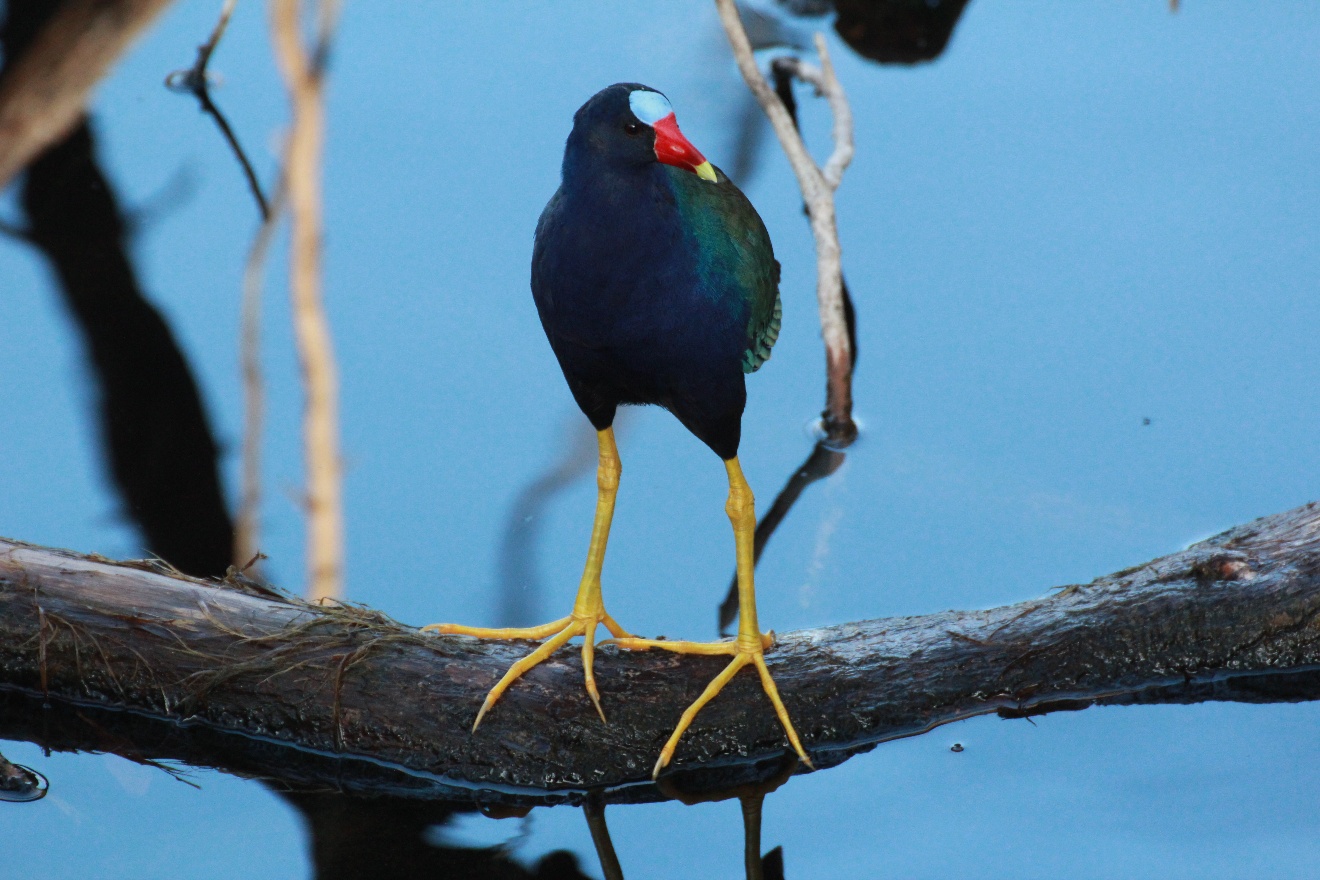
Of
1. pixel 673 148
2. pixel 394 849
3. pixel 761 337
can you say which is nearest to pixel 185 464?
pixel 394 849

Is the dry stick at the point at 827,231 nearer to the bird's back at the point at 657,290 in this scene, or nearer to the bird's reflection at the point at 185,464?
the bird's reflection at the point at 185,464

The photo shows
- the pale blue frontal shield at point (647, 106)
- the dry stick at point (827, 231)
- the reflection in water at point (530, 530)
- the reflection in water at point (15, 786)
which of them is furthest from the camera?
the dry stick at point (827, 231)

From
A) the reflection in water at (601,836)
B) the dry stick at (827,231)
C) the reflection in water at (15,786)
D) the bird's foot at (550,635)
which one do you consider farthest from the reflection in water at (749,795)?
the dry stick at (827,231)

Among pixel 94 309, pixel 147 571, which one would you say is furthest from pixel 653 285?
pixel 94 309

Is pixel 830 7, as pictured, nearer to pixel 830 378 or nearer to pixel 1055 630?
pixel 830 378

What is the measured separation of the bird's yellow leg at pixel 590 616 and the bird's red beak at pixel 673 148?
0.68 metres

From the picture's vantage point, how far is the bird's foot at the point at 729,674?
9.90 ft

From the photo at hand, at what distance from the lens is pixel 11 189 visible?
18.0 ft

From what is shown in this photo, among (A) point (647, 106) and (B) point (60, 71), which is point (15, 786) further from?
(B) point (60, 71)

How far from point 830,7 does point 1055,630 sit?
3825 millimetres

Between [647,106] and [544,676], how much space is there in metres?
1.21

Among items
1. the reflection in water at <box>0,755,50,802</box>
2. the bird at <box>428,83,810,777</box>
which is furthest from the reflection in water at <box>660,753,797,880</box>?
the reflection in water at <box>0,755,50,802</box>

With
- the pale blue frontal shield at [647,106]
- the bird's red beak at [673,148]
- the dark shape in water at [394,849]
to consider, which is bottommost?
the dark shape in water at [394,849]

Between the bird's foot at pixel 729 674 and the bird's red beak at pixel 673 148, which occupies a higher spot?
the bird's red beak at pixel 673 148
